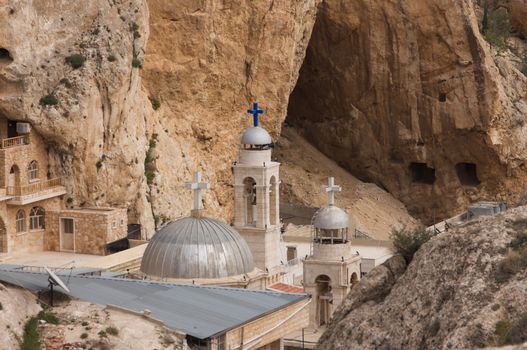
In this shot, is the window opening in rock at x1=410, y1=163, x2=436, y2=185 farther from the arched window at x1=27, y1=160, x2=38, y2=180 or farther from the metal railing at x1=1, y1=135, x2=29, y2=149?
the metal railing at x1=1, y1=135, x2=29, y2=149

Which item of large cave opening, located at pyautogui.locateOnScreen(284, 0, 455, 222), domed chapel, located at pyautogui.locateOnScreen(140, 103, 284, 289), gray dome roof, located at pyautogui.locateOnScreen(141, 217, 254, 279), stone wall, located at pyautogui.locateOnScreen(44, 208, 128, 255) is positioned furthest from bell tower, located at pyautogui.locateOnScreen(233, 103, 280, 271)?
large cave opening, located at pyautogui.locateOnScreen(284, 0, 455, 222)

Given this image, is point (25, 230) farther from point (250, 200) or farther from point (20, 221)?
point (250, 200)

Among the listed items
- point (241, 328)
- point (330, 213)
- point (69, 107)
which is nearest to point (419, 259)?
point (241, 328)

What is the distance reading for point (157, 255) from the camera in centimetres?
4103

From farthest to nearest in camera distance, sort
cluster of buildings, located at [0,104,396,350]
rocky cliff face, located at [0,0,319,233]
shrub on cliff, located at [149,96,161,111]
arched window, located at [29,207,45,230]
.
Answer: shrub on cliff, located at [149,96,161,111] < arched window, located at [29,207,45,230] < rocky cliff face, located at [0,0,319,233] < cluster of buildings, located at [0,104,396,350]

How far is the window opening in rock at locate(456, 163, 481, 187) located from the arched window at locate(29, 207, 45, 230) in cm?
3151

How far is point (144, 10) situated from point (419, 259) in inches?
1241

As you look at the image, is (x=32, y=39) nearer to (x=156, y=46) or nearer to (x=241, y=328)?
(x=156, y=46)

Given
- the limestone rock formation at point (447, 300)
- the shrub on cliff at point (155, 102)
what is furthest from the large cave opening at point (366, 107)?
the limestone rock formation at point (447, 300)

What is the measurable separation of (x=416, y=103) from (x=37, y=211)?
30.2m

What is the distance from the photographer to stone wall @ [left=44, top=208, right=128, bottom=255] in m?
50.6

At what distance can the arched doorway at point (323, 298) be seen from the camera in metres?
44.7

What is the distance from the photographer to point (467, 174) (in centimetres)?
7962

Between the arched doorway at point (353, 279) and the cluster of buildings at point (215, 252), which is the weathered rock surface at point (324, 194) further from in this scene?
the arched doorway at point (353, 279)
